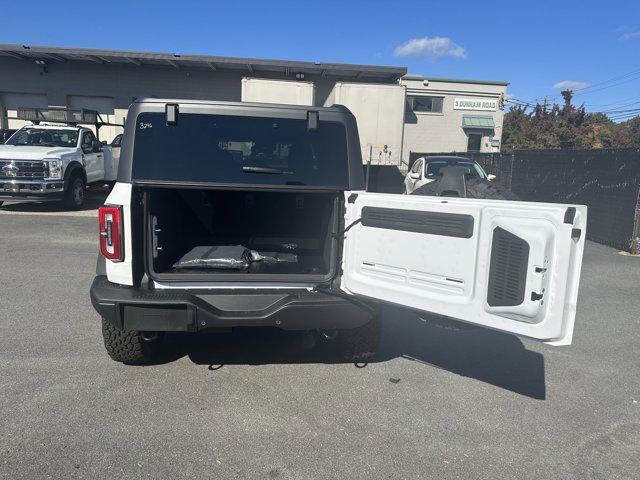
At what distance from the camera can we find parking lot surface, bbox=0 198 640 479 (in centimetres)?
282

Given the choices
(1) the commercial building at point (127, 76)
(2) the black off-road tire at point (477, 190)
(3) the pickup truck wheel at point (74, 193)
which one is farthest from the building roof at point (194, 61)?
(2) the black off-road tire at point (477, 190)

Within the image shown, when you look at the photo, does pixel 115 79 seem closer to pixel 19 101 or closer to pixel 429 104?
pixel 19 101

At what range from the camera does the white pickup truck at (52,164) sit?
37.0 ft

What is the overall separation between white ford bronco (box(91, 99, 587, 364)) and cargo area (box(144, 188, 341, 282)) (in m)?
0.02

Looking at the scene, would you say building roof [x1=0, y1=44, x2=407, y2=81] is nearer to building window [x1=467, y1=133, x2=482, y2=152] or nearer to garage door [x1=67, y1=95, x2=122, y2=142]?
garage door [x1=67, y1=95, x2=122, y2=142]

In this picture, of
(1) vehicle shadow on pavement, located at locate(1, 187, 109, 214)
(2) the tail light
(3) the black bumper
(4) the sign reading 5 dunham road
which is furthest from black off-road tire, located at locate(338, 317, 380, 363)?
(4) the sign reading 5 dunham road

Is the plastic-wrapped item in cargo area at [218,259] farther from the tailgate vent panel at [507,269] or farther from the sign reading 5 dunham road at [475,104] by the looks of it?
the sign reading 5 dunham road at [475,104]

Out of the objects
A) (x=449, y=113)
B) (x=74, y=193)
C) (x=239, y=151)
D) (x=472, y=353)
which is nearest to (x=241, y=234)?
(x=239, y=151)

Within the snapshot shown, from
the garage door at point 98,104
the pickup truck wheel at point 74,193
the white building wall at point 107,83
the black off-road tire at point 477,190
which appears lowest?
the pickup truck wheel at point 74,193

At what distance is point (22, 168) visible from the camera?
11.2 metres

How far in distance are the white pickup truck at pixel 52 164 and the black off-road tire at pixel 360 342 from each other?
9.99 metres

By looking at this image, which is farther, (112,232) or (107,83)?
(107,83)

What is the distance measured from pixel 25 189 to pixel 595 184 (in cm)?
1248

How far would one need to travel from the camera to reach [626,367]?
437 cm
